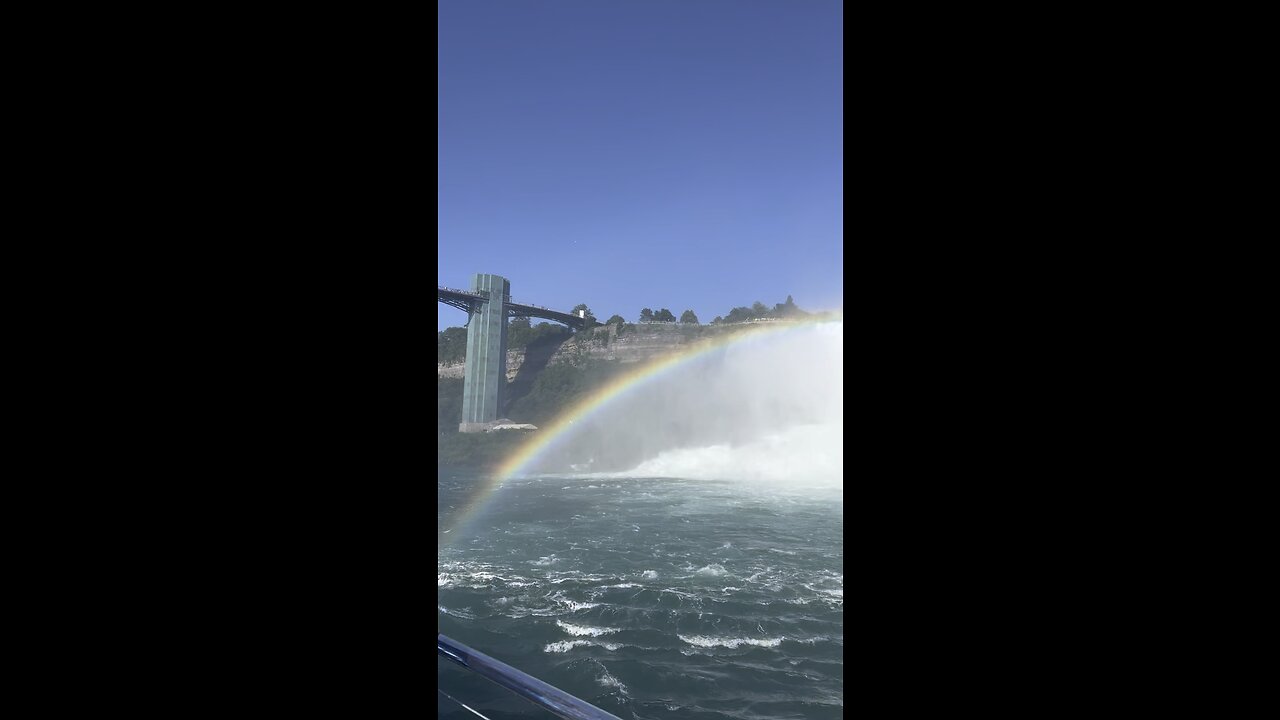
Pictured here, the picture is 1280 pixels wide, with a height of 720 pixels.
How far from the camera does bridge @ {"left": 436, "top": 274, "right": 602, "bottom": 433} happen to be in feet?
115

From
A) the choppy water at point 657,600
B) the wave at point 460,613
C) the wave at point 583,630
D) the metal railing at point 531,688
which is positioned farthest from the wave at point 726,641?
the metal railing at point 531,688

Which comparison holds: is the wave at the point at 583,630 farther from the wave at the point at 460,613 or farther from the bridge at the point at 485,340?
the bridge at the point at 485,340

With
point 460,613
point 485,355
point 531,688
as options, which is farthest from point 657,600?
point 485,355

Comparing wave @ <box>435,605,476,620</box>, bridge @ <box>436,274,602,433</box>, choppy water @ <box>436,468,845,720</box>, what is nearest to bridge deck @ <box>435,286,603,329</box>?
bridge @ <box>436,274,602,433</box>

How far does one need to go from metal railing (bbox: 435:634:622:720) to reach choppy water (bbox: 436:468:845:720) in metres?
0.10

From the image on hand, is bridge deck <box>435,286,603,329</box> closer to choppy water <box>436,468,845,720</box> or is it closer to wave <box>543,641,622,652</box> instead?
choppy water <box>436,468,845,720</box>

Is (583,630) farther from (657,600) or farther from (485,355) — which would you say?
(485,355)

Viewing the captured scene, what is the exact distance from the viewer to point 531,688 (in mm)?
1104
